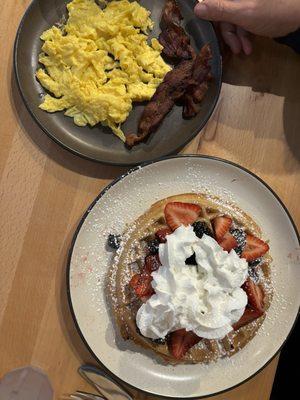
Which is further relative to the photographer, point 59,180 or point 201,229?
point 59,180

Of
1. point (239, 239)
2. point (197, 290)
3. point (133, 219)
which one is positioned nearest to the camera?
point (197, 290)

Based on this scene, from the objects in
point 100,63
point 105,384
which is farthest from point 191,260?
point 100,63

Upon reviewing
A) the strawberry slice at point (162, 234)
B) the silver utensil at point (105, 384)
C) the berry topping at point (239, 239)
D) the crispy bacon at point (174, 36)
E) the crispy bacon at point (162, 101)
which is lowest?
the silver utensil at point (105, 384)

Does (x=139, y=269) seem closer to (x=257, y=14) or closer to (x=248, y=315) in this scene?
(x=248, y=315)

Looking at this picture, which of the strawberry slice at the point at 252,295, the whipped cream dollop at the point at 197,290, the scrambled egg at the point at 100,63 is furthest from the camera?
the scrambled egg at the point at 100,63

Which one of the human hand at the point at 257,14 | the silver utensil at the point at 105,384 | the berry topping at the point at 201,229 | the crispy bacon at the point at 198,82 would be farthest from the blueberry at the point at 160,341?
the human hand at the point at 257,14

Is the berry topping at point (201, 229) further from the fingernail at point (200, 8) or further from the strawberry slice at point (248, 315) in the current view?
the fingernail at point (200, 8)

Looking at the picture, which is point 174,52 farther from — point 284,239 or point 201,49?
point 284,239
